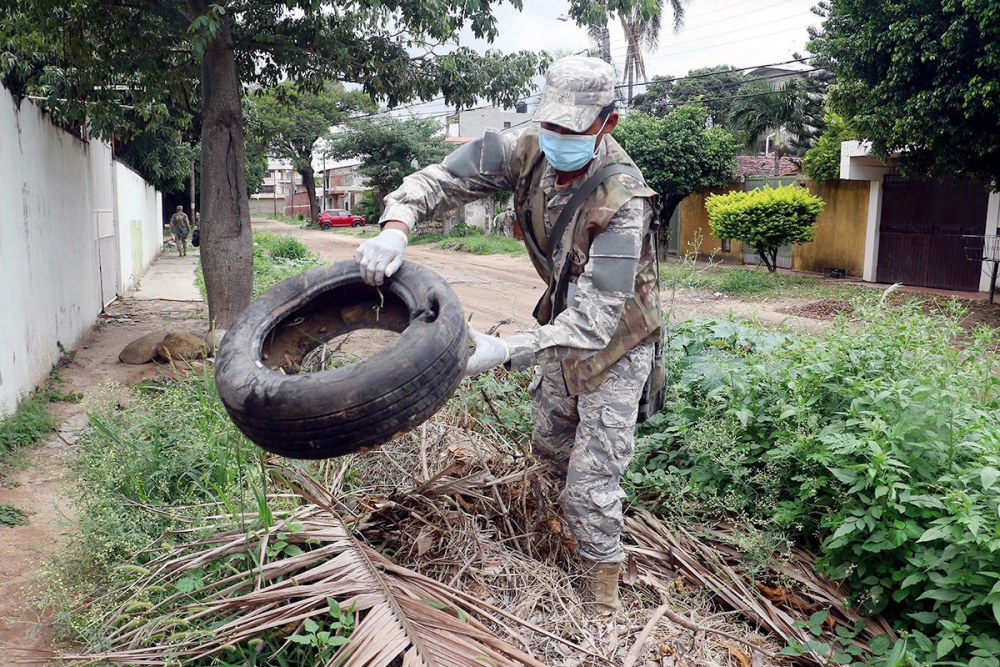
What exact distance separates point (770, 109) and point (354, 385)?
22263 mm

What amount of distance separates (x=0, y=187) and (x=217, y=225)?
239cm

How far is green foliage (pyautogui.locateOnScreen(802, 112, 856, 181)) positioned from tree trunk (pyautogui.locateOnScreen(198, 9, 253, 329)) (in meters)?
13.4

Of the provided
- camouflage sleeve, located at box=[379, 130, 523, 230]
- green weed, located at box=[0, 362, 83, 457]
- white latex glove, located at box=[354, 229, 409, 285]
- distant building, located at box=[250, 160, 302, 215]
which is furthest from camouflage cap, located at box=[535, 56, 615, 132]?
distant building, located at box=[250, 160, 302, 215]

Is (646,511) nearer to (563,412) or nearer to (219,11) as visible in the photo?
(563,412)

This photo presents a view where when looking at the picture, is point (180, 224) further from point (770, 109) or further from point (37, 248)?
point (770, 109)

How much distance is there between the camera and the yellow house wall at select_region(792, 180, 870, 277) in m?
17.0

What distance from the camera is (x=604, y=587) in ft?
9.62

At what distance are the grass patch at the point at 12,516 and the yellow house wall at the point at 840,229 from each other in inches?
654

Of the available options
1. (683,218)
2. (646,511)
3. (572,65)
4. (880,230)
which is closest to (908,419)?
(646,511)

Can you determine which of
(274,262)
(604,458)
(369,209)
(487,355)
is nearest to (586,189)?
(487,355)

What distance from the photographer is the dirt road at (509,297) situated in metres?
10.5

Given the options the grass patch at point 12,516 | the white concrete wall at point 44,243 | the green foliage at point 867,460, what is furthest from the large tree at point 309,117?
the green foliage at point 867,460

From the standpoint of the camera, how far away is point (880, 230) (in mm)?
16469

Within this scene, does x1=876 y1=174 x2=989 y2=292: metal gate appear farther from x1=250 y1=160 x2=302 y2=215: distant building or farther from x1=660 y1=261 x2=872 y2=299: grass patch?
x1=250 y1=160 x2=302 y2=215: distant building
